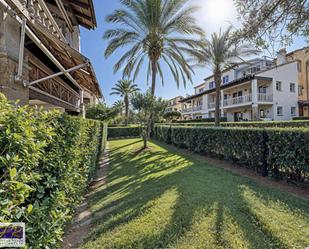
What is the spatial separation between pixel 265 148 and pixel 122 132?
867 inches

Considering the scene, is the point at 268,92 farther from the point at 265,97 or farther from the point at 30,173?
the point at 30,173

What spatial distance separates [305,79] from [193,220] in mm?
37631

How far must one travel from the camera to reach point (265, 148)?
6.70 metres

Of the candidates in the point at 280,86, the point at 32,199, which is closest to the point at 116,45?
the point at 32,199

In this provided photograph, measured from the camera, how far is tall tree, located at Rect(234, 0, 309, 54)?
15.8 feet

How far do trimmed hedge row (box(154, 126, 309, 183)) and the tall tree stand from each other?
265cm

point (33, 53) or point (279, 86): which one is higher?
point (279, 86)

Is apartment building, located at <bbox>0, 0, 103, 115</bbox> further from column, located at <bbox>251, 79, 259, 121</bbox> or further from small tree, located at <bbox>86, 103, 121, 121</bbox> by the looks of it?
column, located at <bbox>251, 79, 259, 121</bbox>

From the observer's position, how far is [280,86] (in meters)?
26.4

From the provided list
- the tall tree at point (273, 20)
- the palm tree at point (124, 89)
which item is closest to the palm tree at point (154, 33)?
the tall tree at point (273, 20)

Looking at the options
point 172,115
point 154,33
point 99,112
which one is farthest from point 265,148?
point 172,115

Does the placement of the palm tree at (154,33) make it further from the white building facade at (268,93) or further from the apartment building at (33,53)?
the white building facade at (268,93)

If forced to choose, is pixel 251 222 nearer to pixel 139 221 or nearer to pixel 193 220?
pixel 193 220

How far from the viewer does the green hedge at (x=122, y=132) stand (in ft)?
86.6
